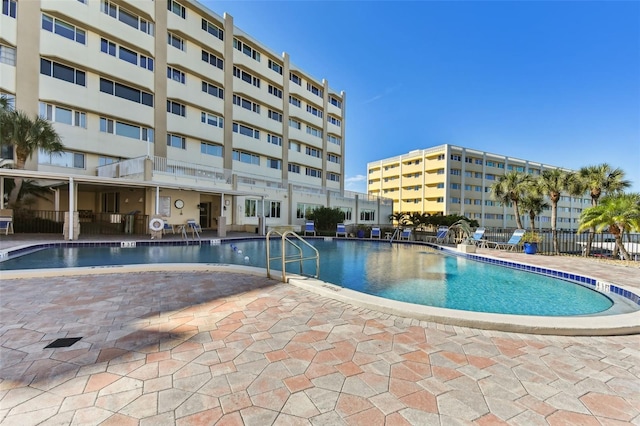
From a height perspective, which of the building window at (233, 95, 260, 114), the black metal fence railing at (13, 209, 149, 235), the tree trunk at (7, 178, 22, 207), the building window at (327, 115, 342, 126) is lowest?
the black metal fence railing at (13, 209, 149, 235)

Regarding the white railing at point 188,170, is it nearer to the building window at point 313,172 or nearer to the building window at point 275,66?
the building window at point 313,172

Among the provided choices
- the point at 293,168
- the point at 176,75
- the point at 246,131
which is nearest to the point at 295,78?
the point at 246,131

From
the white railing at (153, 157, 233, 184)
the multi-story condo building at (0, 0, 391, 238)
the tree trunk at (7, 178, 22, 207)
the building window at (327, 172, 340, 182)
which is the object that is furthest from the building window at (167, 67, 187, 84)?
the building window at (327, 172, 340, 182)

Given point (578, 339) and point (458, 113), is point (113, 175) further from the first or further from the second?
point (458, 113)

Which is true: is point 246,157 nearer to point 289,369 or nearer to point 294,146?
point 294,146

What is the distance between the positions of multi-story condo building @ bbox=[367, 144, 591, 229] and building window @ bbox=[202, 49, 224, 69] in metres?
31.0

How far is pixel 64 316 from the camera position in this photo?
3.54 m

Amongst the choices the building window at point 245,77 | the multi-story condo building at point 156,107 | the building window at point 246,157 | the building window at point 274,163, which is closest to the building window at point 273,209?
the multi-story condo building at point 156,107

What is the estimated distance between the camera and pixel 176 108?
20.7 meters

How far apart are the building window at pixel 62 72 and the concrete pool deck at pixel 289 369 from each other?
700 inches

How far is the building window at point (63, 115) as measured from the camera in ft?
50.9

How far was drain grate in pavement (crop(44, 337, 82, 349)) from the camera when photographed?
275 cm

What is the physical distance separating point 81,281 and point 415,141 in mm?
54093

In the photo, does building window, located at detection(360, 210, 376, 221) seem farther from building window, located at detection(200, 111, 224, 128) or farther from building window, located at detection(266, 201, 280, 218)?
building window, located at detection(200, 111, 224, 128)
